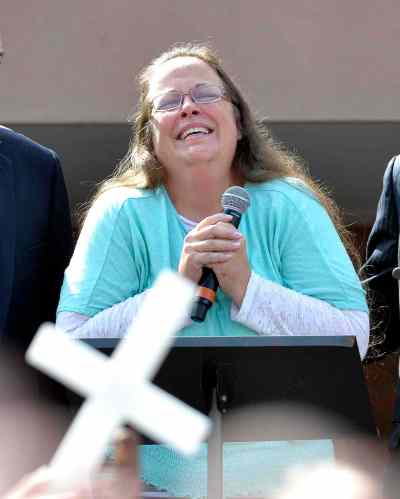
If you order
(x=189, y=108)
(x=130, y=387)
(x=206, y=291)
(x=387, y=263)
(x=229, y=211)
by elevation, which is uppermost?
(x=130, y=387)

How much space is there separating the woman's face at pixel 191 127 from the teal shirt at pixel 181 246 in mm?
112

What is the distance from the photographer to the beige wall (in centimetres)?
428

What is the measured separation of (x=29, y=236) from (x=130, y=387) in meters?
2.00

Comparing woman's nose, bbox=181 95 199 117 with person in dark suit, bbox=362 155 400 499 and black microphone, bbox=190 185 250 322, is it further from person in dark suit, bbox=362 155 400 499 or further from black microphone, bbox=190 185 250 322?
person in dark suit, bbox=362 155 400 499

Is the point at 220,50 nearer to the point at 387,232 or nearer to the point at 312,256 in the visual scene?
the point at 387,232

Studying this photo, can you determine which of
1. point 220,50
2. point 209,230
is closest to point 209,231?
point 209,230

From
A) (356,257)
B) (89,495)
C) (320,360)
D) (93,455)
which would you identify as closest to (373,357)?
(356,257)

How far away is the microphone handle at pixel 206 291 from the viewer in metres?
2.03

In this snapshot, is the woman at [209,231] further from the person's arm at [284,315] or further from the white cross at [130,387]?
the white cross at [130,387]

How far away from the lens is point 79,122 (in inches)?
171

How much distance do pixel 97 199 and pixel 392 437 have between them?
3.18 ft

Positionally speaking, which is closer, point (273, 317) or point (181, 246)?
point (273, 317)

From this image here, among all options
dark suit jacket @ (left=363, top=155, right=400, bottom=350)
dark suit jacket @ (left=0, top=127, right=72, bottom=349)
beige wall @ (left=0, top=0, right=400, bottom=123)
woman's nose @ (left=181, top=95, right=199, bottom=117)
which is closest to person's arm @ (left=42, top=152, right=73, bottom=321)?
dark suit jacket @ (left=0, top=127, right=72, bottom=349)

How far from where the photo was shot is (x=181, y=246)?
252 centimetres
